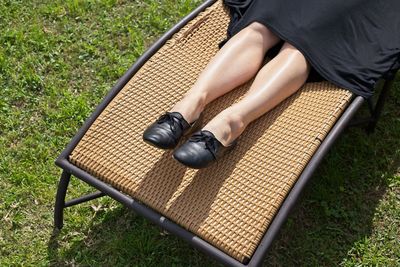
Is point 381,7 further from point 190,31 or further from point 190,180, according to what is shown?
point 190,180

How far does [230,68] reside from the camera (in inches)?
115

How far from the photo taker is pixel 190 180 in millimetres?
2752

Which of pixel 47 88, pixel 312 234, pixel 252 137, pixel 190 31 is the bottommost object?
pixel 312 234

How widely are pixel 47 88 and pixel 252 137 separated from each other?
1606 millimetres

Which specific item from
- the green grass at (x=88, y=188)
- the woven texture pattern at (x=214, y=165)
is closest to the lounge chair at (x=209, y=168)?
the woven texture pattern at (x=214, y=165)

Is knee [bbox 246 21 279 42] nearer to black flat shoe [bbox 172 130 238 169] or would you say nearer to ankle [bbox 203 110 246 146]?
ankle [bbox 203 110 246 146]

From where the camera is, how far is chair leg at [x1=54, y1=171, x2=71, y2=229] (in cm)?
294

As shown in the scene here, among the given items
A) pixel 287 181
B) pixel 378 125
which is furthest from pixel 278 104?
pixel 378 125

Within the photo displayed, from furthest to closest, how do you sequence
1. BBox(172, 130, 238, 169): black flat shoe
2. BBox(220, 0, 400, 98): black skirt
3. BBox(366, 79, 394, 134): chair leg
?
1. BBox(366, 79, 394, 134): chair leg
2. BBox(220, 0, 400, 98): black skirt
3. BBox(172, 130, 238, 169): black flat shoe

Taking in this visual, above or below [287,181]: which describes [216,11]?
above

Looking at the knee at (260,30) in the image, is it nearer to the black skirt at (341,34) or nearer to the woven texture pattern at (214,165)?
the black skirt at (341,34)

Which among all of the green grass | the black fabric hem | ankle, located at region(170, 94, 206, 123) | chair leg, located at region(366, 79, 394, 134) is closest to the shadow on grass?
the green grass

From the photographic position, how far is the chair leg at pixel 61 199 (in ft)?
9.64

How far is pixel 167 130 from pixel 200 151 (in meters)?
0.18
